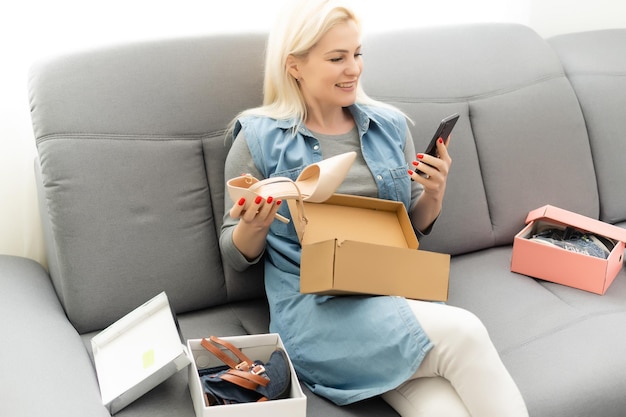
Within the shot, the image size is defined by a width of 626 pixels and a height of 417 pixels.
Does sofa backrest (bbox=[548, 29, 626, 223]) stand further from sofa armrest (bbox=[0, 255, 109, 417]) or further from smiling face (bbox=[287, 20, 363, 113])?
sofa armrest (bbox=[0, 255, 109, 417])

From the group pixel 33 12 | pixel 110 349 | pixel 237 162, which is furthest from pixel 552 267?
pixel 33 12

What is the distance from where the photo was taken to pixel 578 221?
204 cm

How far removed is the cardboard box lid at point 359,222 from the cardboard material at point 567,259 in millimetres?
442

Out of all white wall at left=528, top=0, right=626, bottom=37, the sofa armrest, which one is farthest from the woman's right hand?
white wall at left=528, top=0, right=626, bottom=37

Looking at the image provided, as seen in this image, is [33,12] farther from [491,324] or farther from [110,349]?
[491,324]

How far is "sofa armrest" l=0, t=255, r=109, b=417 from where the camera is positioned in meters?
1.31

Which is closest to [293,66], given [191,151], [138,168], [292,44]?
[292,44]

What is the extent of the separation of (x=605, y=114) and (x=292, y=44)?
1074 millimetres

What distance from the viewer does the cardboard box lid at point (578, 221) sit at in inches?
79.6

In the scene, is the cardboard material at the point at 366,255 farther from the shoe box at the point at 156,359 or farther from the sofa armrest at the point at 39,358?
the sofa armrest at the point at 39,358

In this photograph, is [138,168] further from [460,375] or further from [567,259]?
[567,259]

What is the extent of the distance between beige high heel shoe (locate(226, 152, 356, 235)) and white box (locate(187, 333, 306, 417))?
0.25 meters

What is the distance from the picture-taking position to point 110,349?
1.57 m

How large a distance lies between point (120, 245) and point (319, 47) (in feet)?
2.02
